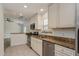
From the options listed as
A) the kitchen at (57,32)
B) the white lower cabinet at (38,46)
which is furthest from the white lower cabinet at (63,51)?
the white lower cabinet at (38,46)

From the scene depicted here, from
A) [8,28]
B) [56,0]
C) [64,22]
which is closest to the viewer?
[56,0]

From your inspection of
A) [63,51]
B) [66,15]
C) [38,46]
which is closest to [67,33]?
[66,15]

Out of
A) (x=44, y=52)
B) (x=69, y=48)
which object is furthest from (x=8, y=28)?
(x=69, y=48)

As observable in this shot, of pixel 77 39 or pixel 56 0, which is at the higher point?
pixel 56 0

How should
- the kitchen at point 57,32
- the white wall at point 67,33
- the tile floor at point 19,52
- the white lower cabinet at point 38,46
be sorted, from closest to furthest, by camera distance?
1. the kitchen at point 57,32
2. the white wall at point 67,33
3. the white lower cabinet at point 38,46
4. the tile floor at point 19,52

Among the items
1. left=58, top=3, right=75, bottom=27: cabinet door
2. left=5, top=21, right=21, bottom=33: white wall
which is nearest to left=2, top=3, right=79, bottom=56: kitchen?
left=58, top=3, right=75, bottom=27: cabinet door

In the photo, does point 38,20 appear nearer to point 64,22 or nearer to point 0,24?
point 0,24

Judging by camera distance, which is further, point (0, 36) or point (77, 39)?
point (0, 36)

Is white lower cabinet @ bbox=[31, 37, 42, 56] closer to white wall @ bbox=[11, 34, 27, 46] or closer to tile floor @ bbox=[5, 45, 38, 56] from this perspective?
tile floor @ bbox=[5, 45, 38, 56]

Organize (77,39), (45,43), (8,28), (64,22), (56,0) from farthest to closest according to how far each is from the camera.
Answer: (8,28) < (45,43) < (64,22) < (77,39) < (56,0)

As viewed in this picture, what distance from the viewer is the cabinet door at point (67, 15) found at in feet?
7.61

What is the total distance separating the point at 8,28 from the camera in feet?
31.6

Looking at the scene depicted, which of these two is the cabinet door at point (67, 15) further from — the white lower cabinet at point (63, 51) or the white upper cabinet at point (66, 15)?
the white lower cabinet at point (63, 51)

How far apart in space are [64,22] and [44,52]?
1.45 m
